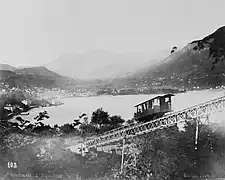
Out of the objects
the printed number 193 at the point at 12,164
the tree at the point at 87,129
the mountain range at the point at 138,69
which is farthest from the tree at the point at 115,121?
the printed number 193 at the point at 12,164

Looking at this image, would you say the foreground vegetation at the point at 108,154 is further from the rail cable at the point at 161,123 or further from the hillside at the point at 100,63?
the hillside at the point at 100,63

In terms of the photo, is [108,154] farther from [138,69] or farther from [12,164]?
[12,164]

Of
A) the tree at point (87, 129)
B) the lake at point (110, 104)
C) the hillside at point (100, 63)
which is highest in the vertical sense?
the hillside at point (100, 63)

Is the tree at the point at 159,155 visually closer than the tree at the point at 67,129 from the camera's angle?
Yes

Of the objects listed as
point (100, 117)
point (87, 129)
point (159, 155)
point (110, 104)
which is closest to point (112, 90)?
point (110, 104)

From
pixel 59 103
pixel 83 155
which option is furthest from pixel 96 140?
pixel 59 103

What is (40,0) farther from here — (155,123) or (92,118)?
(155,123)
